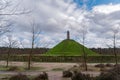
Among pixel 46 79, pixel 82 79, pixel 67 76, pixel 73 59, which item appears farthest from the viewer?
pixel 73 59

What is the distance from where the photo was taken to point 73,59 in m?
70.4

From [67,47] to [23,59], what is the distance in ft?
77.3

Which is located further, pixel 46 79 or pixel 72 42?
pixel 72 42

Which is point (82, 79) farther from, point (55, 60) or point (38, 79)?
point (55, 60)

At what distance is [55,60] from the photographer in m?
71.2

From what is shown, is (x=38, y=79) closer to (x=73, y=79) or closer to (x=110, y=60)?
(x=73, y=79)

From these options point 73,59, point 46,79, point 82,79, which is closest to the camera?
point 82,79

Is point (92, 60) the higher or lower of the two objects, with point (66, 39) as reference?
lower

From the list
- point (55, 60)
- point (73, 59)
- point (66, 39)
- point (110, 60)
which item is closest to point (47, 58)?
point (55, 60)

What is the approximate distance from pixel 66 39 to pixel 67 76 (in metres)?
66.6

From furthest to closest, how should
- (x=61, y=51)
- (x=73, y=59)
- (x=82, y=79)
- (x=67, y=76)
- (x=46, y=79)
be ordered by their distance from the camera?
1. (x=61, y=51)
2. (x=73, y=59)
3. (x=67, y=76)
4. (x=46, y=79)
5. (x=82, y=79)

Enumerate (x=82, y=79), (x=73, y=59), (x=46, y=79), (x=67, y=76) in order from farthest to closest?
(x=73, y=59)
(x=67, y=76)
(x=46, y=79)
(x=82, y=79)

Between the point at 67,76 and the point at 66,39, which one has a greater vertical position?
the point at 66,39

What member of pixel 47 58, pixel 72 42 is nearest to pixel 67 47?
pixel 72 42
